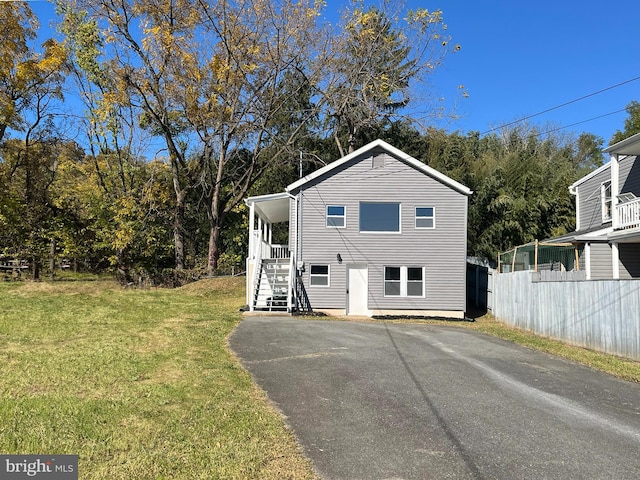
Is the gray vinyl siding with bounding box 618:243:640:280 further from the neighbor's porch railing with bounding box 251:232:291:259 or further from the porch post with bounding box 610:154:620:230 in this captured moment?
the neighbor's porch railing with bounding box 251:232:291:259

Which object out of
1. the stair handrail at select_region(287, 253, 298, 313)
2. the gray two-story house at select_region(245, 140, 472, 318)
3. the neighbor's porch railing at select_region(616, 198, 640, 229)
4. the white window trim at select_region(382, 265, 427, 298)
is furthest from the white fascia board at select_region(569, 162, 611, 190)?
the stair handrail at select_region(287, 253, 298, 313)

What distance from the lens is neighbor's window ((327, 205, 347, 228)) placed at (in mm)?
18984

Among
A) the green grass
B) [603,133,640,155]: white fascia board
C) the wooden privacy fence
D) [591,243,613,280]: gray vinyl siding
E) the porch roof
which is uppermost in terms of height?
[603,133,640,155]: white fascia board

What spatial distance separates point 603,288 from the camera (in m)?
11.1

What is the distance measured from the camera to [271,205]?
20344mm

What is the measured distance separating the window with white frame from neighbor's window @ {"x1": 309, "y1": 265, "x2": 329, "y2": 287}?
89.8 inches

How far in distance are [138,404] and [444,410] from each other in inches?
145

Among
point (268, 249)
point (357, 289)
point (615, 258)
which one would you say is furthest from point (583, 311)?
point (268, 249)

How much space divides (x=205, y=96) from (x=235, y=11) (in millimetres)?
4254

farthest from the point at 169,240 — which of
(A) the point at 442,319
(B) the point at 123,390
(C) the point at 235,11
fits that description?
(B) the point at 123,390

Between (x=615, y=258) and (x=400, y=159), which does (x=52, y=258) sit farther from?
(x=615, y=258)

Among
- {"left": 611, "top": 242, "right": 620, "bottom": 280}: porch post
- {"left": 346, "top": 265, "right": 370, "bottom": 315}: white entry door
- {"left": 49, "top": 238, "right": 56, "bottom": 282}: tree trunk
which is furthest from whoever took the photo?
{"left": 49, "top": 238, "right": 56, "bottom": 282}: tree trunk

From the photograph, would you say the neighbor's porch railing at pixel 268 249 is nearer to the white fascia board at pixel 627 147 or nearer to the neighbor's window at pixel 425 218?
the neighbor's window at pixel 425 218

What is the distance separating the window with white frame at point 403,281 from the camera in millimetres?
18828
